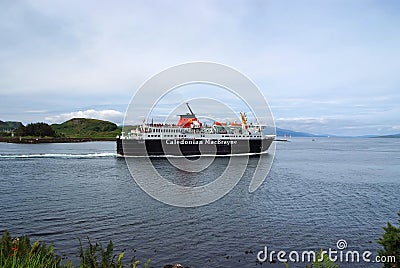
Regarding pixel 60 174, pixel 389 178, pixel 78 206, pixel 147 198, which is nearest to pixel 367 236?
pixel 147 198

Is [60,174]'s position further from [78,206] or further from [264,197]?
[264,197]

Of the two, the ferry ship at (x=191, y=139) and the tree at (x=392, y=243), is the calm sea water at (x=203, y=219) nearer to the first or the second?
the tree at (x=392, y=243)

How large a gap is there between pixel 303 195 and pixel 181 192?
895 cm

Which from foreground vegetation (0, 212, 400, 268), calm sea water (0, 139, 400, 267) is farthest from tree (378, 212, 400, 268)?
calm sea water (0, 139, 400, 267)

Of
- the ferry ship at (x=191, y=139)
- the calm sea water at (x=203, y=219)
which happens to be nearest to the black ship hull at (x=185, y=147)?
the ferry ship at (x=191, y=139)

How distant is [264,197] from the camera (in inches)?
930

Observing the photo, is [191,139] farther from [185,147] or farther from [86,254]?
[86,254]

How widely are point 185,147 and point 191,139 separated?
6.05ft

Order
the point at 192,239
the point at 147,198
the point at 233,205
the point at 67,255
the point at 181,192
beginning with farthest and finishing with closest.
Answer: the point at 181,192, the point at 147,198, the point at 233,205, the point at 192,239, the point at 67,255

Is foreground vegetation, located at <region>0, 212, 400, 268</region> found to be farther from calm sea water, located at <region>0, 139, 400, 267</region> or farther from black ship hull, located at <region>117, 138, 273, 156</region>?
black ship hull, located at <region>117, 138, 273, 156</region>

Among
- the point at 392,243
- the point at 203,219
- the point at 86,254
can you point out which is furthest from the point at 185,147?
the point at 392,243

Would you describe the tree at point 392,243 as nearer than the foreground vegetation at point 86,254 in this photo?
No

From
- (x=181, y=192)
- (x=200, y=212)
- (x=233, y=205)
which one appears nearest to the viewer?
(x=200, y=212)

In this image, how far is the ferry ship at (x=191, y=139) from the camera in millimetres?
54000
